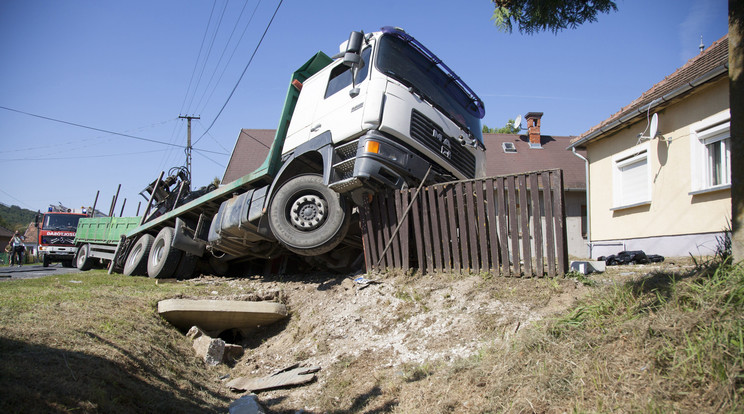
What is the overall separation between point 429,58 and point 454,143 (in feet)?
4.11

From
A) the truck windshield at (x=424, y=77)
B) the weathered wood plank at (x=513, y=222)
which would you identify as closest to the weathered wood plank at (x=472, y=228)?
the weathered wood plank at (x=513, y=222)

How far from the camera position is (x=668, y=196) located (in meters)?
9.02

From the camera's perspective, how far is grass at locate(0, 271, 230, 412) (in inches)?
102

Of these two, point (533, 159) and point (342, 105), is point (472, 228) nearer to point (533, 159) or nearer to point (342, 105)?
point (342, 105)

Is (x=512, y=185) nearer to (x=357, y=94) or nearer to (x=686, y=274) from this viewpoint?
(x=686, y=274)

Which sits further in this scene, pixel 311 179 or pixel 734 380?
pixel 311 179

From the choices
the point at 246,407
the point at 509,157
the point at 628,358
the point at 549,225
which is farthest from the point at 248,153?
the point at 628,358

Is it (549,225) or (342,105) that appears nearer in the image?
(549,225)

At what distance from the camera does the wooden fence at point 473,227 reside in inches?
177

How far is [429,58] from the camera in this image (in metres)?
6.24

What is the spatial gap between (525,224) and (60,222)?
24.3 meters

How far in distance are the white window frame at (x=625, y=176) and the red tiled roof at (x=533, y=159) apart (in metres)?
7.51

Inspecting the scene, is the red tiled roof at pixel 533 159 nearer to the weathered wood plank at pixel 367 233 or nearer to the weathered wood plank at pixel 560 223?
the weathered wood plank at pixel 367 233

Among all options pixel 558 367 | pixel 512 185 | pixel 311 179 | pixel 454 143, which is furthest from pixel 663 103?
pixel 558 367
